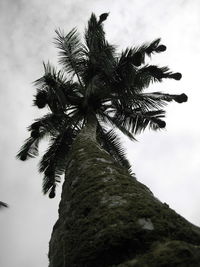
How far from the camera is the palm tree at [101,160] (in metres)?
2.02

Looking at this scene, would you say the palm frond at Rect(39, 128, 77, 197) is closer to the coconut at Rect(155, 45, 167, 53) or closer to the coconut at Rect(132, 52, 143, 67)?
the coconut at Rect(132, 52, 143, 67)

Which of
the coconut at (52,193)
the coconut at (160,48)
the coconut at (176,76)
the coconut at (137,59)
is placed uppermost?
the coconut at (160,48)

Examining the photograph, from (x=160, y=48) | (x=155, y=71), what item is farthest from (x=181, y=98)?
(x=160, y=48)

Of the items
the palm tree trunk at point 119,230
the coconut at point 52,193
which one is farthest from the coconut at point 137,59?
the palm tree trunk at point 119,230

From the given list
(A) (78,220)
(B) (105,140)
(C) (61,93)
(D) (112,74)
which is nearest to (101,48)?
(D) (112,74)

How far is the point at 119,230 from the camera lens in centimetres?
208

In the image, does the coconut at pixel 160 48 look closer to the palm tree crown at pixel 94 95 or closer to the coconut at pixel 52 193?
the palm tree crown at pixel 94 95

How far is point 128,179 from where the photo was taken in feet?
Answer: 10.4

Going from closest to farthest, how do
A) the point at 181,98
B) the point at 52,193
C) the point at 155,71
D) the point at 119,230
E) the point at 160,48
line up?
the point at 119,230 → the point at 155,71 → the point at 181,98 → the point at 160,48 → the point at 52,193

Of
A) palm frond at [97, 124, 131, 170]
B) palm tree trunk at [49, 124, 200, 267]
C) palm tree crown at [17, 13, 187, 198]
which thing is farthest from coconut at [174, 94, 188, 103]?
palm tree trunk at [49, 124, 200, 267]

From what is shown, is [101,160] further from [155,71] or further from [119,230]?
[155,71]

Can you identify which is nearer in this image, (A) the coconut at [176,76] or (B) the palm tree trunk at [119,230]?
(B) the palm tree trunk at [119,230]

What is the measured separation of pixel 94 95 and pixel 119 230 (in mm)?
6568

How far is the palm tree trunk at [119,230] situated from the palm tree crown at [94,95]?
190 inches
